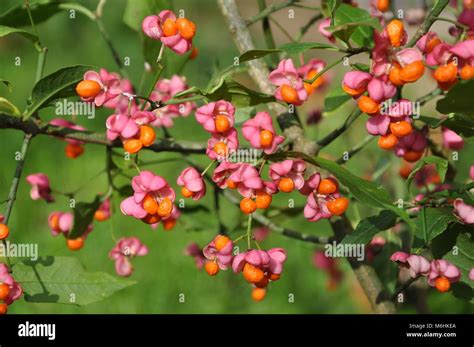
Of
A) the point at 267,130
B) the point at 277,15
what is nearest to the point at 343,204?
the point at 267,130

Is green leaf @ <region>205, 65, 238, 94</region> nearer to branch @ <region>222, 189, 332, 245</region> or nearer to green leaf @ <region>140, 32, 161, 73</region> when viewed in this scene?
green leaf @ <region>140, 32, 161, 73</region>

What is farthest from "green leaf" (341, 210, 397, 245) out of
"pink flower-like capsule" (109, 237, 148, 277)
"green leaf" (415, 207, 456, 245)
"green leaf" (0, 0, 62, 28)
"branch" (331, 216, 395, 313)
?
"green leaf" (0, 0, 62, 28)

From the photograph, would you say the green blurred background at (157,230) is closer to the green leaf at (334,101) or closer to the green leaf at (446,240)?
the green leaf at (334,101)

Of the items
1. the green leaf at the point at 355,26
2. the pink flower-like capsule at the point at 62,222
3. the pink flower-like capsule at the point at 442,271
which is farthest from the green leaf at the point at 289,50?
the pink flower-like capsule at the point at 62,222

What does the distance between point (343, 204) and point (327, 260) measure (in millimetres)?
1417

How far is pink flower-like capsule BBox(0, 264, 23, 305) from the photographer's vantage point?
113cm

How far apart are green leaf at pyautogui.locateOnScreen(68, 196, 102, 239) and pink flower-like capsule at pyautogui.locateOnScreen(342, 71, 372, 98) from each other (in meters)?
0.61

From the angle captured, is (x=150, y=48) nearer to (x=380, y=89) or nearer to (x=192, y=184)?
(x=192, y=184)

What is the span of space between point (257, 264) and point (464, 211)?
291mm

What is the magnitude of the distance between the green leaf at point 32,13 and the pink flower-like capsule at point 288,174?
583 mm

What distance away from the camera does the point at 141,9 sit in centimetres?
134

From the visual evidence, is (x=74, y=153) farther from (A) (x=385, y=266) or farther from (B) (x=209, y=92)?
(A) (x=385, y=266)
